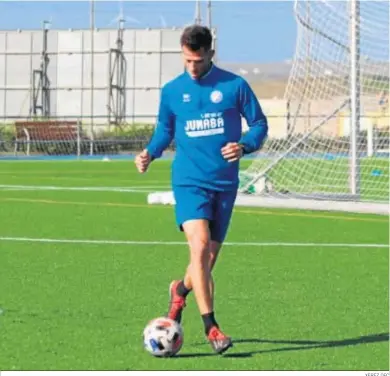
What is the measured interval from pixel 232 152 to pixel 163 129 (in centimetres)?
65

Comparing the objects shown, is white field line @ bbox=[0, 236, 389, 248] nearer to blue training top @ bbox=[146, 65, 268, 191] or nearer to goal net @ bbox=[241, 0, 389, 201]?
goal net @ bbox=[241, 0, 389, 201]

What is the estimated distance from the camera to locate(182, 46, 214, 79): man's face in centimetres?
859

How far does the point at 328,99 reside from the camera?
2386 centimetres

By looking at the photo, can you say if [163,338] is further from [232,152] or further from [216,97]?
[216,97]

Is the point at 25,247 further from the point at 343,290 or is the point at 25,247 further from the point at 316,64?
the point at 316,64

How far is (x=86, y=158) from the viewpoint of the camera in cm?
5053

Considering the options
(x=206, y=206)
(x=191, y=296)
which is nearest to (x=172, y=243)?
(x=191, y=296)

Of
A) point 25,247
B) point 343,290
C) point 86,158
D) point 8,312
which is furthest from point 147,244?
point 86,158

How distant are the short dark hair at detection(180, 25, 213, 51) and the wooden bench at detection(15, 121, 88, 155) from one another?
145 ft

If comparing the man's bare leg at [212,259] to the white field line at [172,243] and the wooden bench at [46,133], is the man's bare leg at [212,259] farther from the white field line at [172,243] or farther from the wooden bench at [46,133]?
the wooden bench at [46,133]

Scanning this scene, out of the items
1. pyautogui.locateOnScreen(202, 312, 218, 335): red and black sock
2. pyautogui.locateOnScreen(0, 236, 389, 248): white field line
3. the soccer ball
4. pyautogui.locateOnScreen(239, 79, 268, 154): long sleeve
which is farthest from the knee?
pyautogui.locateOnScreen(0, 236, 389, 248): white field line

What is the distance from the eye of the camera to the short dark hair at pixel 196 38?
28.0 feet

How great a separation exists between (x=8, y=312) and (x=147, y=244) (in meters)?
5.50

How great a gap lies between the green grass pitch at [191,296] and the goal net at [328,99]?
258 cm
